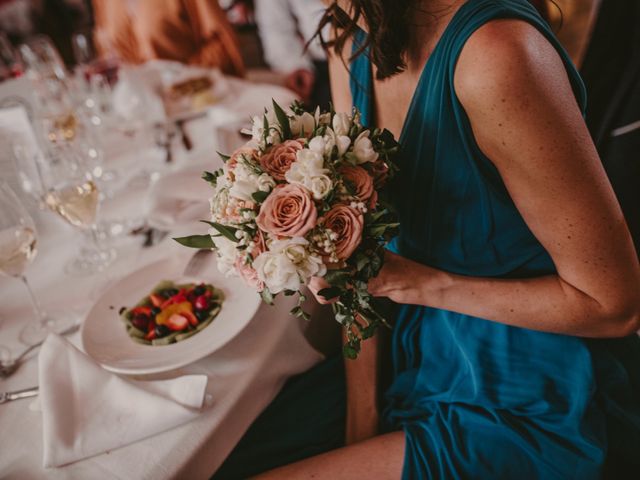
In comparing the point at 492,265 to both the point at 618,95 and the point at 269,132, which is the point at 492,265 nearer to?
the point at 269,132

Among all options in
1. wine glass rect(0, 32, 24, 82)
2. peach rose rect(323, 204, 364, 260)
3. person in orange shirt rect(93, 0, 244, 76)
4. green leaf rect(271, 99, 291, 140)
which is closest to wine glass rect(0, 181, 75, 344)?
green leaf rect(271, 99, 291, 140)

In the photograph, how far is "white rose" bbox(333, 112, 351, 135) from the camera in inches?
36.2

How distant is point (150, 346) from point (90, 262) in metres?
0.57

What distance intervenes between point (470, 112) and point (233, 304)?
0.74 m

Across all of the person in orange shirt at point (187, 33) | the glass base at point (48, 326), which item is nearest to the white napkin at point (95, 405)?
the glass base at point (48, 326)

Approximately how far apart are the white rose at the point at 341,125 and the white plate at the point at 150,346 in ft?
1.62

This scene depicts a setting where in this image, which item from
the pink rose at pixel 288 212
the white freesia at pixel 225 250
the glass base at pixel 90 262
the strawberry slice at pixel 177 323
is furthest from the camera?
the glass base at pixel 90 262

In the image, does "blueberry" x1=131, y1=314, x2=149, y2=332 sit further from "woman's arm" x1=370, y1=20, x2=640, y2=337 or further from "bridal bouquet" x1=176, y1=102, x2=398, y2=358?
"woman's arm" x1=370, y1=20, x2=640, y2=337

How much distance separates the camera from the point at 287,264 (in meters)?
0.82

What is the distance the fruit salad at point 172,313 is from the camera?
3.78 feet

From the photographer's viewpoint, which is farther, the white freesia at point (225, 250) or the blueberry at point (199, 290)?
the blueberry at point (199, 290)

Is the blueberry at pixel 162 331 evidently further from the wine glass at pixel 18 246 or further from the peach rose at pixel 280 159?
the peach rose at pixel 280 159

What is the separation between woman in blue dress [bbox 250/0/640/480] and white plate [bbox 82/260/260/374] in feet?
1.20

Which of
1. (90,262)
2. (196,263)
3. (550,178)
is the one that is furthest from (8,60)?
(550,178)
